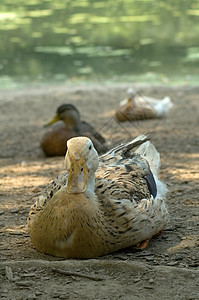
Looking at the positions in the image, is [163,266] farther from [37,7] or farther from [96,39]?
[37,7]

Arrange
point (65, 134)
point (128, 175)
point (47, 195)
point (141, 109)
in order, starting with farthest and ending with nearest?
1. point (141, 109)
2. point (65, 134)
3. point (128, 175)
4. point (47, 195)

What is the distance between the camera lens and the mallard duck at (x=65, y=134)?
8.49 meters

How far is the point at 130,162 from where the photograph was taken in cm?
523

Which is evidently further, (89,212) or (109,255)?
(109,255)

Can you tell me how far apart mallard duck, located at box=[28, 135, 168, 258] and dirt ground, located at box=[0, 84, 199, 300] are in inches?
4.4

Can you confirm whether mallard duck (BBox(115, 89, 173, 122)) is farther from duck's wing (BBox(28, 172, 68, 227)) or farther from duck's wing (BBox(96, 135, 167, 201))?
duck's wing (BBox(28, 172, 68, 227))

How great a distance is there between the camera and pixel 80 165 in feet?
14.3

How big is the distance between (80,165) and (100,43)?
1530cm

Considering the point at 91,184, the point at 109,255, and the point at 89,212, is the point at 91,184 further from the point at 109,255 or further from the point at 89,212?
the point at 109,255

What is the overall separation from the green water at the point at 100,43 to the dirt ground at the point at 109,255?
4.14 meters

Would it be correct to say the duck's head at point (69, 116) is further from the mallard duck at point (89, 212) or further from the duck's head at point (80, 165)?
the duck's head at point (80, 165)

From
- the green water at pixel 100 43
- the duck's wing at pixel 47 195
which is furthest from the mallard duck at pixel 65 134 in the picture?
the green water at pixel 100 43

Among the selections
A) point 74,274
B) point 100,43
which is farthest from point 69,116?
point 100,43

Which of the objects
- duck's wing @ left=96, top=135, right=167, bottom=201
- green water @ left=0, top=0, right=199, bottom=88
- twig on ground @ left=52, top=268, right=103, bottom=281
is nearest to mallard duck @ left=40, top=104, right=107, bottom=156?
duck's wing @ left=96, top=135, right=167, bottom=201
